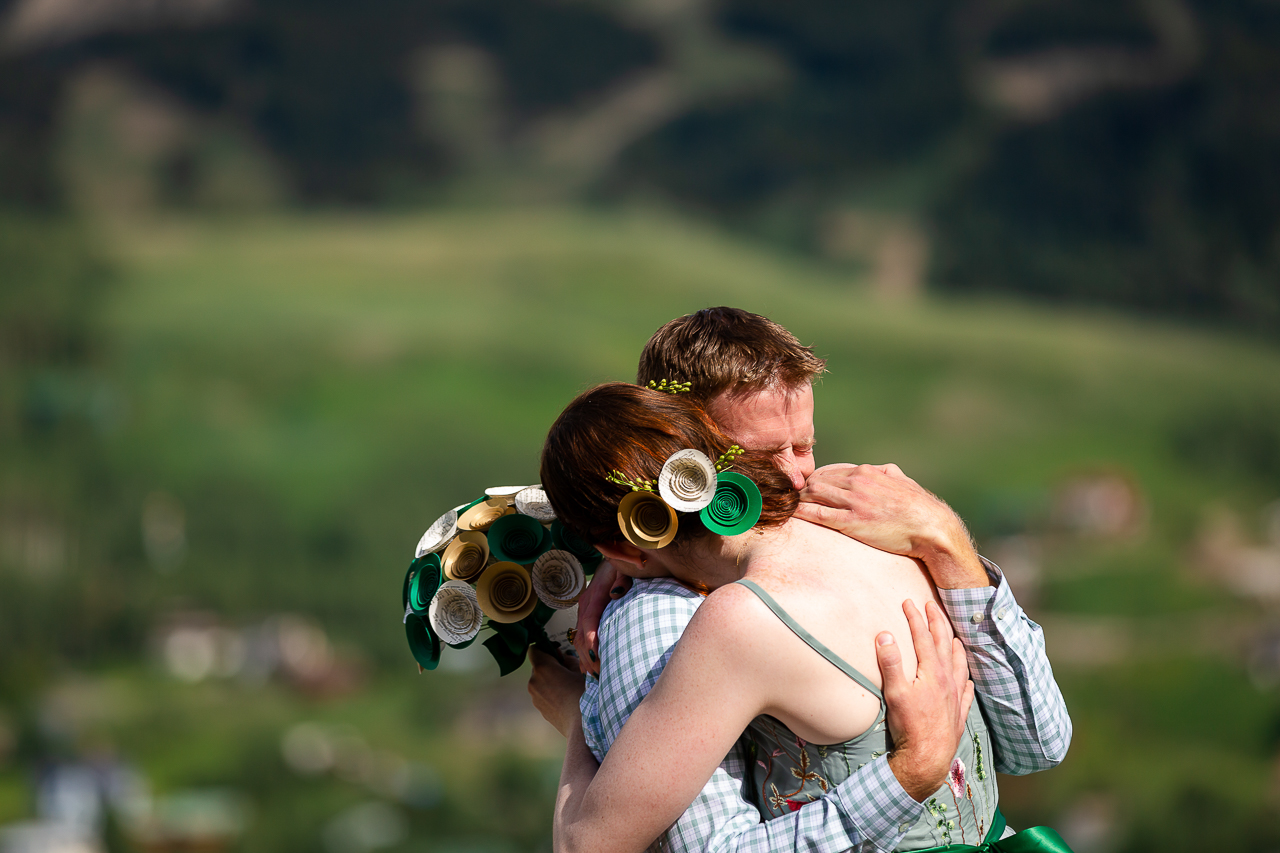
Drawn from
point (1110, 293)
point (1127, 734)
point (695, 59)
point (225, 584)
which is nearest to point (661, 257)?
point (695, 59)

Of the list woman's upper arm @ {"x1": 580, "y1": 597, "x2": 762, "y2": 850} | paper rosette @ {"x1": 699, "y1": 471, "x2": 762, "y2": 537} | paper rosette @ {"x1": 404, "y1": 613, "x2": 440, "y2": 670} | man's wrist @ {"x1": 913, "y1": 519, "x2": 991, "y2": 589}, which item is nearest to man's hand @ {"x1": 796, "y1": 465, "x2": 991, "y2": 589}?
man's wrist @ {"x1": 913, "y1": 519, "x2": 991, "y2": 589}

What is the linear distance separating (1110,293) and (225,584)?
14.9m

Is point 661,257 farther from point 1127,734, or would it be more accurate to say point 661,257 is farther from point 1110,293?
point 1127,734

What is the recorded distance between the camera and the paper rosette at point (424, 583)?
1.92m

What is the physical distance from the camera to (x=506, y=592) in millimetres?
1870

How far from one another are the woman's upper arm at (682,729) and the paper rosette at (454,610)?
50 centimetres

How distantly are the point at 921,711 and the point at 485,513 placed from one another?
30.5 inches

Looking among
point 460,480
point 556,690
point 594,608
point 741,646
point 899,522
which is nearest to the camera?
point 741,646

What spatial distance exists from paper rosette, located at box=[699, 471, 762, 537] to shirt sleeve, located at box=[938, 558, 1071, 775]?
1.05 ft

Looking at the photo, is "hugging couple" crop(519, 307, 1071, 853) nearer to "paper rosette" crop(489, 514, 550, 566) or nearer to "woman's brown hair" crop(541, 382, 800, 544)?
"woman's brown hair" crop(541, 382, 800, 544)

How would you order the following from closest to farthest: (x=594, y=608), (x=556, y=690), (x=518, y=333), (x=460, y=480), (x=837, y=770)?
(x=837, y=770)
(x=594, y=608)
(x=556, y=690)
(x=460, y=480)
(x=518, y=333)

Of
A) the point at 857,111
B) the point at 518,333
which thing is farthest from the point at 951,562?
the point at 857,111

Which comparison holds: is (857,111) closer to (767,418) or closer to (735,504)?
(767,418)

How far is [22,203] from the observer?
19.8 m
